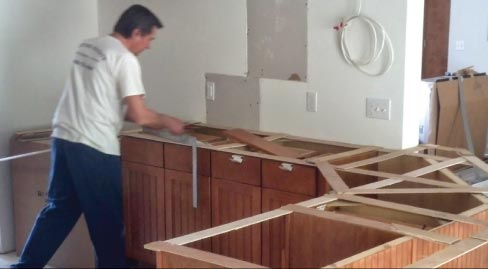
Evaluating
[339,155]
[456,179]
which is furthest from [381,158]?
[456,179]

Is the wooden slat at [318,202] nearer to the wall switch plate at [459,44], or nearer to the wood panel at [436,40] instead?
the wood panel at [436,40]

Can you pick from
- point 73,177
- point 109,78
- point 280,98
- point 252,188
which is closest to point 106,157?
point 73,177

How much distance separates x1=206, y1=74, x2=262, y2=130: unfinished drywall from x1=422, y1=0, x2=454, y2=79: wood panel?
5.72ft

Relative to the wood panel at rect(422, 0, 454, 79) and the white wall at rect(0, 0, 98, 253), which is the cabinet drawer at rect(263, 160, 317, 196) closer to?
the white wall at rect(0, 0, 98, 253)

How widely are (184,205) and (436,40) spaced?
2661 millimetres

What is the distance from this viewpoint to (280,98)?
380cm

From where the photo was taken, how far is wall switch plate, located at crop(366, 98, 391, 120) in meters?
3.38

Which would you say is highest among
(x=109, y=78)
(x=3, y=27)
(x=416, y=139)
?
(x=3, y=27)

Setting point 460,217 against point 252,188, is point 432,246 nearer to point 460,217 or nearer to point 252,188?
point 460,217

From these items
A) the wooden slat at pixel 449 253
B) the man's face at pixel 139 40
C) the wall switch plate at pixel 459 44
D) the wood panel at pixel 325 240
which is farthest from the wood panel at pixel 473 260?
the wall switch plate at pixel 459 44

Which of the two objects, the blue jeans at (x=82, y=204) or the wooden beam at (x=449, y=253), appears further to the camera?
the blue jeans at (x=82, y=204)

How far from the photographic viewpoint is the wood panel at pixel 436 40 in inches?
200

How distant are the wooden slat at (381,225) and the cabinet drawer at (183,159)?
1.19 meters

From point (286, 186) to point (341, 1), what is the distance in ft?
3.30
